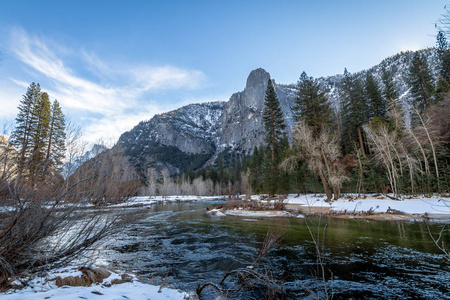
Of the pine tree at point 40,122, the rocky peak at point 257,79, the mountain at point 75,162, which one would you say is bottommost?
the mountain at point 75,162

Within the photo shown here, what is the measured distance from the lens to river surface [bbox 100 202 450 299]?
4914 millimetres

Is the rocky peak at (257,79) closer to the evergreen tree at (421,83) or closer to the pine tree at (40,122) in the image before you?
the evergreen tree at (421,83)

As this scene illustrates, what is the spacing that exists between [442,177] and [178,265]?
24.5 m

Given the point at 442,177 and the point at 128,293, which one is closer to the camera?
the point at 128,293

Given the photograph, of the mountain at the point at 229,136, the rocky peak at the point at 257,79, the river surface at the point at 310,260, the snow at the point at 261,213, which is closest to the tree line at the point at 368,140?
the snow at the point at 261,213

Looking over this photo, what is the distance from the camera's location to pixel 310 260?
22.8 ft

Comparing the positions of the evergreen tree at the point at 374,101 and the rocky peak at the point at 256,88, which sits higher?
the rocky peak at the point at 256,88

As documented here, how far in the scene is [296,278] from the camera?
5.54 m

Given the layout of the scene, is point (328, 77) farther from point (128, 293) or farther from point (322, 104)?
point (128, 293)

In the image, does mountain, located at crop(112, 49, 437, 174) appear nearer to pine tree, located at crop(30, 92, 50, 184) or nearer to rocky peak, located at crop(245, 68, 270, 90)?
rocky peak, located at crop(245, 68, 270, 90)

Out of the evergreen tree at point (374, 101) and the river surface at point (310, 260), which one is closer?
the river surface at point (310, 260)

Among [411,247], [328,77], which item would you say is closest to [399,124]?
[411,247]

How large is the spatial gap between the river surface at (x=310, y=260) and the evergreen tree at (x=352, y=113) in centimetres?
2318

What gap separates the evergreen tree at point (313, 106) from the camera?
28.1 metres
